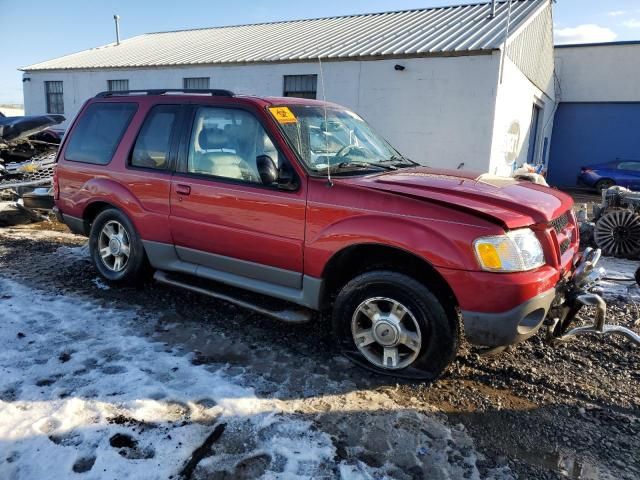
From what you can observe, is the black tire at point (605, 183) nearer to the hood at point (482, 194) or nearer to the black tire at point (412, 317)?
the hood at point (482, 194)

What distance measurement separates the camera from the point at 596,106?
74.9ft

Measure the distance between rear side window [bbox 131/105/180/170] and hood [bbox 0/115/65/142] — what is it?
6797mm

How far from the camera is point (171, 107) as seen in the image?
14.7ft

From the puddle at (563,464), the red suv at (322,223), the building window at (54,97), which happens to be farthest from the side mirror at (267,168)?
the building window at (54,97)

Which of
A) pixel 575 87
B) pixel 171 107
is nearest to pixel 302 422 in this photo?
pixel 171 107

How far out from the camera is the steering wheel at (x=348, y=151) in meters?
4.00

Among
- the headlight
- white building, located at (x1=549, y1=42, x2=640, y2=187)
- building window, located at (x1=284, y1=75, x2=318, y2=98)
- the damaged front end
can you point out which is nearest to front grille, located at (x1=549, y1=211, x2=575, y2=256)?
the damaged front end

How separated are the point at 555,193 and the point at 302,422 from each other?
2.66 meters

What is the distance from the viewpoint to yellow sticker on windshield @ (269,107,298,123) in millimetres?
3873

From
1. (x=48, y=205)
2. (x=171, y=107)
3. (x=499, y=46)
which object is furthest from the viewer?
(x=499, y=46)

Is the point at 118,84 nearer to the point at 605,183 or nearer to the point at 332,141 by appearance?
the point at 332,141

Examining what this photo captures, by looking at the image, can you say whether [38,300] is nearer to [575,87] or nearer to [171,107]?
[171,107]

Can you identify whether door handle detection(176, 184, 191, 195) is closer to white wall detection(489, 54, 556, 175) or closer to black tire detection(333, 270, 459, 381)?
black tire detection(333, 270, 459, 381)

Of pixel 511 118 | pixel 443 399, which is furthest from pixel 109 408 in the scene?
pixel 511 118
